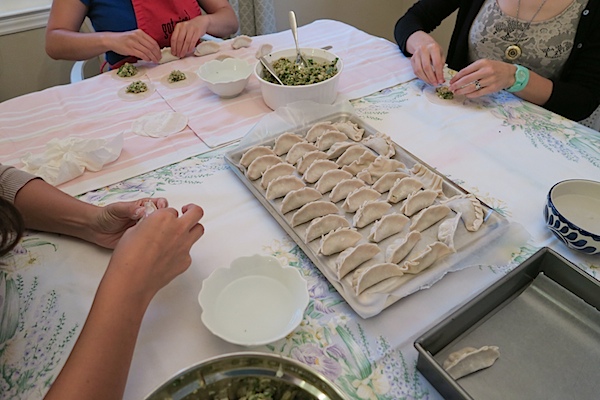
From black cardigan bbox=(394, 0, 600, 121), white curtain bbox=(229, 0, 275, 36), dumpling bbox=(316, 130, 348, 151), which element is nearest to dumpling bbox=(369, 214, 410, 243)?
dumpling bbox=(316, 130, 348, 151)

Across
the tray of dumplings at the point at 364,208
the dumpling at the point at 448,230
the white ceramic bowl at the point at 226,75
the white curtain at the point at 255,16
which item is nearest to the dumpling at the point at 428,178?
the tray of dumplings at the point at 364,208

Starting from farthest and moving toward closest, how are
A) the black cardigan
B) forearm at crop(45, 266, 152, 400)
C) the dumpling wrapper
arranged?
the black cardigan → the dumpling wrapper → forearm at crop(45, 266, 152, 400)

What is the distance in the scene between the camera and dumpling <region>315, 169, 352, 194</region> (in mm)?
1029

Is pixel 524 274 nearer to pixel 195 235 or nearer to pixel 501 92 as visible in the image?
pixel 195 235

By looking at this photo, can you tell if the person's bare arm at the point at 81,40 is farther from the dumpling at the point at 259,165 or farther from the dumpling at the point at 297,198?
the dumpling at the point at 297,198

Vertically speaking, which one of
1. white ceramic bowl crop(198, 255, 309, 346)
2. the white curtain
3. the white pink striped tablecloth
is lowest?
the white curtain

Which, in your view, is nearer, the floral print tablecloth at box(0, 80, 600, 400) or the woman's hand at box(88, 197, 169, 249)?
the floral print tablecloth at box(0, 80, 600, 400)

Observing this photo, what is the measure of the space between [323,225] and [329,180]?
163mm

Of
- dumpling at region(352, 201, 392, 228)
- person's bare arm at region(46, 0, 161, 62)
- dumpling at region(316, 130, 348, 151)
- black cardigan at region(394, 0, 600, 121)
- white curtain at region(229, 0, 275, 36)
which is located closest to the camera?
dumpling at region(352, 201, 392, 228)

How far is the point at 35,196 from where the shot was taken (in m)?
0.95

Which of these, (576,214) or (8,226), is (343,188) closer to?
(576,214)

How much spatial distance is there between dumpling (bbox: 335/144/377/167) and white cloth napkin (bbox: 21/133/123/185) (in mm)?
618

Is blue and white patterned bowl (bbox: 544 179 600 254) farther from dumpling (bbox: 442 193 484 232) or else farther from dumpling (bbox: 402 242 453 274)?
dumpling (bbox: 402 242 453 274)

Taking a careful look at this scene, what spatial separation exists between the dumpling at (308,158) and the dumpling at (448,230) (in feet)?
1.19
